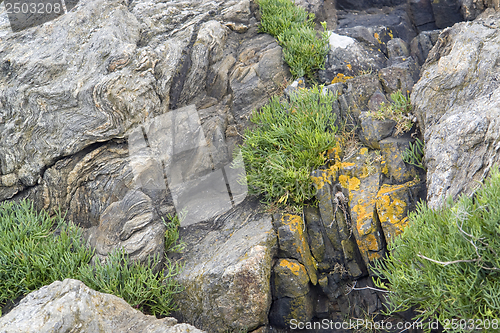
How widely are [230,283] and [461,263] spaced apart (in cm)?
287

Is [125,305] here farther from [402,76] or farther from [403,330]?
[402,76]

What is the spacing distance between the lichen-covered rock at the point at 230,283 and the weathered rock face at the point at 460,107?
245 centimetres

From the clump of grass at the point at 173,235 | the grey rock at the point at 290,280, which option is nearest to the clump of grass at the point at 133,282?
the clump of grass at the point at 173,235

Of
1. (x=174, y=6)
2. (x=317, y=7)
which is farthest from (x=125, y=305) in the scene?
(x=317, y=7)

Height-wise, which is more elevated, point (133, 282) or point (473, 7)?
point (473, 7)

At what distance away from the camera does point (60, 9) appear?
23.5 feet

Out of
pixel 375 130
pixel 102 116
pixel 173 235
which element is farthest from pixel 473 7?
pixel 102 116

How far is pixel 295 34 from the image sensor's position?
7.15 m

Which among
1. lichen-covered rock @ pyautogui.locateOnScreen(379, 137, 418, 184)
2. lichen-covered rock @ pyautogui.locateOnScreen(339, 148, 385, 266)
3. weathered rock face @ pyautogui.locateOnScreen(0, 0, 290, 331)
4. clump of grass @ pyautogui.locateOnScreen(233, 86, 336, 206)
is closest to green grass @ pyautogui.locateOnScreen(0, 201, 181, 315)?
weathered rock face @ pyautogui.locateOnScreen(0, 0, 290, 331)

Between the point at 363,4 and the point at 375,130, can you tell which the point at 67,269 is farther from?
the point at 363,4

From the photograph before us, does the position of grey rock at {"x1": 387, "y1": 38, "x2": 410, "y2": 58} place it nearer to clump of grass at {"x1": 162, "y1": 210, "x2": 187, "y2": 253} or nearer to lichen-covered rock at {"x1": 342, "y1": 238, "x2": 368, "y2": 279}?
lichen-covered rock at {"x1": 342, "y1": 238, "x2": 368, "y2": 279}

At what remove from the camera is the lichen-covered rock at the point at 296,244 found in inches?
204

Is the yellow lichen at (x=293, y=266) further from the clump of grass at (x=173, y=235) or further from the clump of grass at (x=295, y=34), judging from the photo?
the clump of grass at (x=295, y=34)

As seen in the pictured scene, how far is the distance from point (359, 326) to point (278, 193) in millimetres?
2315
